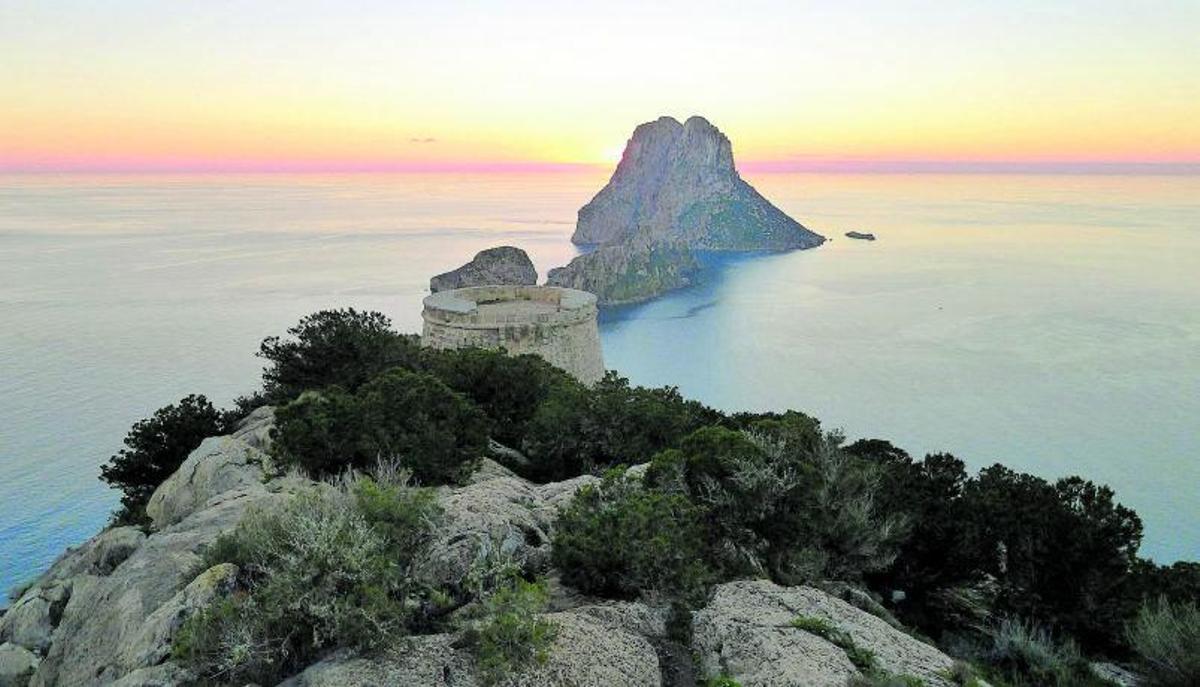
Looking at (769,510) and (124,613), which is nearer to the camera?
(124,613)

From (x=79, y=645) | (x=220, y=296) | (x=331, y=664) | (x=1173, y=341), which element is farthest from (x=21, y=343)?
(x=1173, y=341)

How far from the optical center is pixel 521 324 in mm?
30234

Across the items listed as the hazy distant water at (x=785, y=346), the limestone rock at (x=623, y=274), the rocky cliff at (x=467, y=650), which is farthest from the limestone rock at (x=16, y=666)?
the limestone rock at (x=623, y=274)

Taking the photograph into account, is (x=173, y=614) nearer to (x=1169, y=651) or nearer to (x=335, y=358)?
(x=1169, y=651)

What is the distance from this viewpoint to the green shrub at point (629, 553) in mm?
8359

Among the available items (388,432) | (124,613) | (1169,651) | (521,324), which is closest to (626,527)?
(124,613)

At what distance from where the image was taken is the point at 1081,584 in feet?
46.0

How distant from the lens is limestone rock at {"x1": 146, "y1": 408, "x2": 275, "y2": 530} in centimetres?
1384

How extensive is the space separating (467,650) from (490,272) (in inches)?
3997

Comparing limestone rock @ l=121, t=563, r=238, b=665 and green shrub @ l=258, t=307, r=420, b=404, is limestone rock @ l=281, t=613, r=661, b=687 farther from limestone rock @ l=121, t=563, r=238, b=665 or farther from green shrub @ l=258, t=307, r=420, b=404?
green shrub @ l=258, t=307, r=420, b=404

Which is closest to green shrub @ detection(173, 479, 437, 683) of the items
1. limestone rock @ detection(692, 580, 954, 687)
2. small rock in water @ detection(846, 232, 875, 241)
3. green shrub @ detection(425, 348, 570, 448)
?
limestone rock @ detection(692, 580, 954, 687)

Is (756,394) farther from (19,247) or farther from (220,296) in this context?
(19,247)

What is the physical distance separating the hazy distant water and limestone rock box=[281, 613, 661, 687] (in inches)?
1386

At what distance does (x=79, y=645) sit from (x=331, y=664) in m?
4.74
